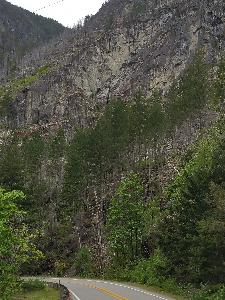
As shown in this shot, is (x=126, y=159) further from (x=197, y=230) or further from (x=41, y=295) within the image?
(x=197, y=230)

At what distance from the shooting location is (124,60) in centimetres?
12075

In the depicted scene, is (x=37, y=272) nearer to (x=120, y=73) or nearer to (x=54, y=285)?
(x=54, y=285)

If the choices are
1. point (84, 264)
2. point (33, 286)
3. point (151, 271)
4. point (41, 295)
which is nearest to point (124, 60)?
point (84, 264)

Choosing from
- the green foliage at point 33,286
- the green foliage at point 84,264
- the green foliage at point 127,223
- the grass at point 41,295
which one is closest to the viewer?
the grass at point 41,295

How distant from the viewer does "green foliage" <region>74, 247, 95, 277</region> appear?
157 ft

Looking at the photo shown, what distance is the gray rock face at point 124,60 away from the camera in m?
103

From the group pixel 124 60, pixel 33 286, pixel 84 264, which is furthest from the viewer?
pixel 124 60

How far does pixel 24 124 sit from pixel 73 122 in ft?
70.4

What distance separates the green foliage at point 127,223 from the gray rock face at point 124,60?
5876cm

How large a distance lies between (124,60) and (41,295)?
9482cm

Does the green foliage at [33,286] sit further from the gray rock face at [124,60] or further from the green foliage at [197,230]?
the gray rock face at [124,60]

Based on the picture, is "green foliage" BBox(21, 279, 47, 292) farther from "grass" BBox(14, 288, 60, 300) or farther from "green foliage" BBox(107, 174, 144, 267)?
"green foliage" BBox(107, 174, 144, 267)

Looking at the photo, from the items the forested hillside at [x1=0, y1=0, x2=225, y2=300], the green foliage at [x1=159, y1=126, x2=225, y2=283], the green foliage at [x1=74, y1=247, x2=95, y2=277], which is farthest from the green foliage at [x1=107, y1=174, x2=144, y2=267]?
the green foliage at [x1=159, y1=126, x2=225, y2=283]

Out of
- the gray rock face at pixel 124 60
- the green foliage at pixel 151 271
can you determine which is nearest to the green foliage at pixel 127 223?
the green foliage at pixel 151 271
